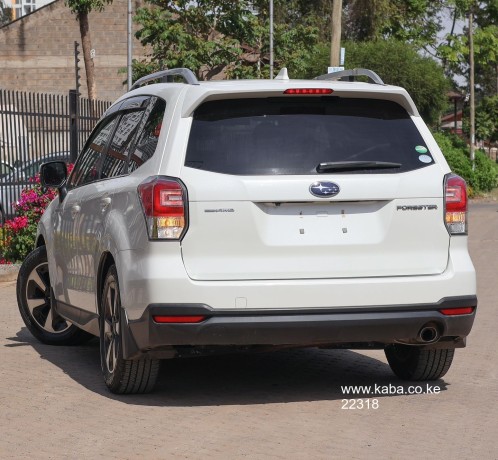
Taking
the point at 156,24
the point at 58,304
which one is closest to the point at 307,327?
the point at 58,304

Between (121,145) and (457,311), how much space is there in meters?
2.30

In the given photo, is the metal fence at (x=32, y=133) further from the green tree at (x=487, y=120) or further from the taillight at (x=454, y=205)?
the green tree at (x=487, y=120)

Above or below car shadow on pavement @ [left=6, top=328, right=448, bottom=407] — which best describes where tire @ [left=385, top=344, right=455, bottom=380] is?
above

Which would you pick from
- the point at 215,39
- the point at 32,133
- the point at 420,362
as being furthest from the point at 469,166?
the point at 420,362

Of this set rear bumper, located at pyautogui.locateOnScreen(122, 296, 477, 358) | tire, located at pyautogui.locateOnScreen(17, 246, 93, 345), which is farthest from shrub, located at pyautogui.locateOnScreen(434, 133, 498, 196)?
rear bumper, located at pyautogui.locateOnScreen(122, 296, 477, 358)

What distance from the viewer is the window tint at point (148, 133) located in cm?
752

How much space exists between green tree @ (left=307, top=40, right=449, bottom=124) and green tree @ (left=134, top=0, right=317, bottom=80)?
17.5 feet

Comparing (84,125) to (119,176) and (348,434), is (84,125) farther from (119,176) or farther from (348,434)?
(348,434)

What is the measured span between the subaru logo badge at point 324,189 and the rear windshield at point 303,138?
0.28ft

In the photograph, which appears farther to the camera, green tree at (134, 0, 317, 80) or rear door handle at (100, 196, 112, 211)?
green tree at (134, 0, 317, 80)

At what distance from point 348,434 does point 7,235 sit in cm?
1133

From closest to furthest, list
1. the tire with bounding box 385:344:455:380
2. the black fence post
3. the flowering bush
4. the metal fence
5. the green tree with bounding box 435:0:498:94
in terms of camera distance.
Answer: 1. the tire with bounding box 385:344:455:380
2. the flowering bush
3. the metal fence
4. the black fence post
5. the green tree with bounding box 435:0:498:94

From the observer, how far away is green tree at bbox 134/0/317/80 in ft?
150

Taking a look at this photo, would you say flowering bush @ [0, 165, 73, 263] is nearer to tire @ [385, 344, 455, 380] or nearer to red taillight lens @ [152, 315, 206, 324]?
tire @ [385, 344, 455, 380]
